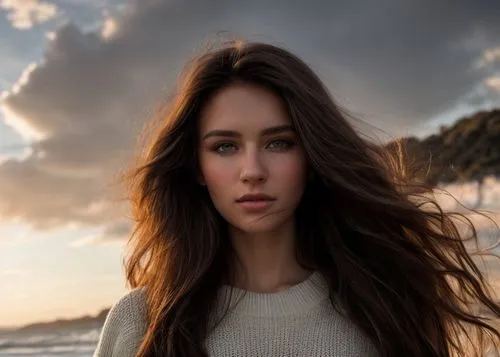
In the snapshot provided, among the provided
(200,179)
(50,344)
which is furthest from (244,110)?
(50,344)

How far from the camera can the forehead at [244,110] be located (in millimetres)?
2623

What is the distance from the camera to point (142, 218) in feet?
10.00

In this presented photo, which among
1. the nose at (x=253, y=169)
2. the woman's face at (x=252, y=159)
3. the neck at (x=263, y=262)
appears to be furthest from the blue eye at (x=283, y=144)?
the neck at (x=263, y=262)

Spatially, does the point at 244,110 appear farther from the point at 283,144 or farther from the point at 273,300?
the point at 273,300

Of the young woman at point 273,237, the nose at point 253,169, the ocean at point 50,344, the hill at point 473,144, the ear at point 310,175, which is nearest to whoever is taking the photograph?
the nose at point 253,169

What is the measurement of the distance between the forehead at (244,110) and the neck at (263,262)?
1.42 feet

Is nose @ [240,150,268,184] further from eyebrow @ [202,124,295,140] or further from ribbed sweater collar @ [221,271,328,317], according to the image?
ribbed sweater collar @ [221,271,328,317]

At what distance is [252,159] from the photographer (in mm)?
2551

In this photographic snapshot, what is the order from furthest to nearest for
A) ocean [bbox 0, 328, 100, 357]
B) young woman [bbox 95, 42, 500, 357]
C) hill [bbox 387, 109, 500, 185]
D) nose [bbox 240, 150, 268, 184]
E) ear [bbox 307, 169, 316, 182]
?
1. hill [bbox 387, 109, 500, 185]
2. ocean [bbox 0, 328, 100, 357]
3. ear [bbox 307, 169, 316, 182]
4. young woman [bbox 95, 42, 500, 357]
5. nose [bbox 240, 150, 268, 184]

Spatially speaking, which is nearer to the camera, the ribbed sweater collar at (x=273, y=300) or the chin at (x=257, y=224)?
the chin at (x=257, y=224)

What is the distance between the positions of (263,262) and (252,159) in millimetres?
474

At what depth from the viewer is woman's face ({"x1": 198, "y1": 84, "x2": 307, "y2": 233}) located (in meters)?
2.58

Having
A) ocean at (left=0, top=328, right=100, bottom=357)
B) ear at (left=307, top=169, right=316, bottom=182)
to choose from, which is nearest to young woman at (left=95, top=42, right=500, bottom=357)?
ear at (left=307, top=169, right=316, bottom=182)

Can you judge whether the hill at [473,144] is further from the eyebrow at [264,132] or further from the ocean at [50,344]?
the eyebrow at [264,132]
